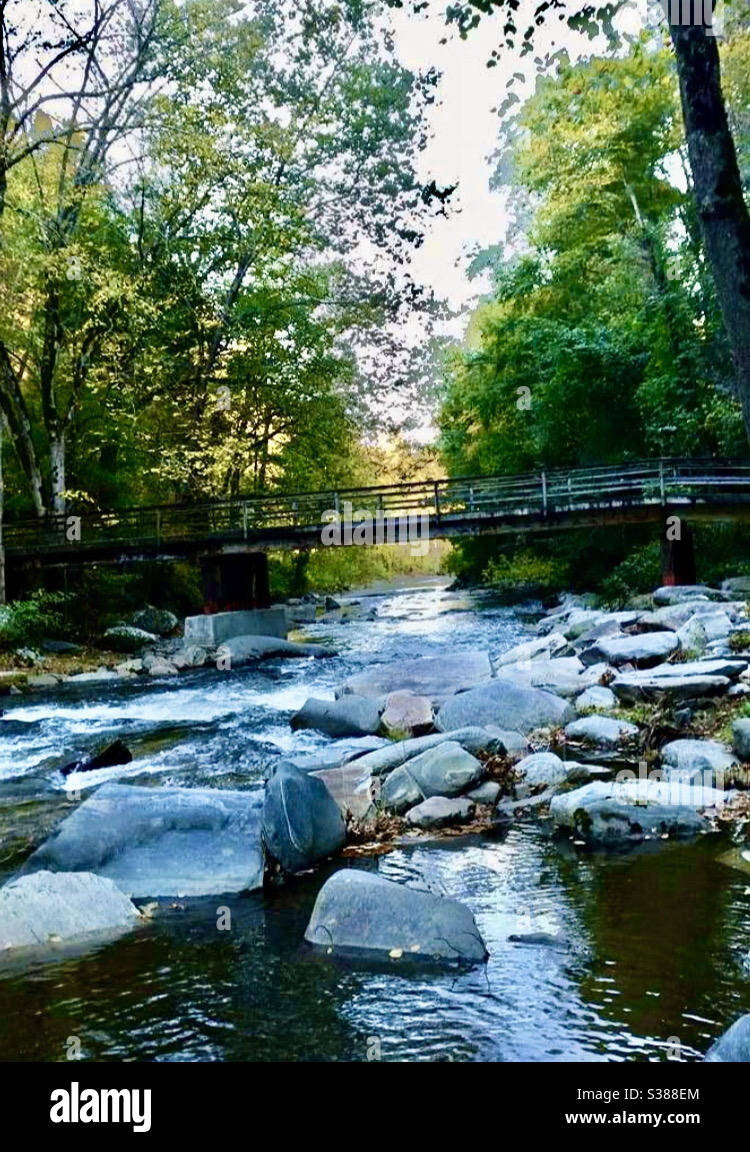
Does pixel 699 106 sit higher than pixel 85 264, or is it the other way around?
pixel 85 264

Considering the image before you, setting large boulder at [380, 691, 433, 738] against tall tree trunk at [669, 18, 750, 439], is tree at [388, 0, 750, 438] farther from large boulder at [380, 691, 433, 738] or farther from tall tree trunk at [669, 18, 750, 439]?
large boulder at [380, 691, 433, 738]

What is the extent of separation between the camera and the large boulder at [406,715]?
978cm

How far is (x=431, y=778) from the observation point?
7.52 meters

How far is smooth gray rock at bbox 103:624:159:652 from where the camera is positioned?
2148cm

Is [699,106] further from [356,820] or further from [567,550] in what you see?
[567,550]

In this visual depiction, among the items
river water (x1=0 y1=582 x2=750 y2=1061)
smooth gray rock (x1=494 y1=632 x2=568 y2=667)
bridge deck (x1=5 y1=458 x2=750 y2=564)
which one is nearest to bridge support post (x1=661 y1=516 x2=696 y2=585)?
bridge deck (x1=5 y1=458 x2=750 y2=564)

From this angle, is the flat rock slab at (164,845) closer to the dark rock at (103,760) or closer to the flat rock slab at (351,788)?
the flat rock slab at (351,788)

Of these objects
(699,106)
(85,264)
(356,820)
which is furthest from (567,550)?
(699,106)

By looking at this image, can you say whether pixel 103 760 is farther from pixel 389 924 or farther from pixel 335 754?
pixel 389 924

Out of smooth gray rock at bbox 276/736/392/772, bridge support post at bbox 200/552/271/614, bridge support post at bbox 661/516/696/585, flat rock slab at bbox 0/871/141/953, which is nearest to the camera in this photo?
flat rock slab at bbox 0/871/141/953

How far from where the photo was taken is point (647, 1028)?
12.5 ft

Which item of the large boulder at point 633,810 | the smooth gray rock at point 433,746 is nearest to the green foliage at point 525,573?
the smooth gray rock at point 433,746

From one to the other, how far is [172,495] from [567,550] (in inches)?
518

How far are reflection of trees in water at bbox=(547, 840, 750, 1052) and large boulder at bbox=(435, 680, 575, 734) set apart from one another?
10.1 feet
